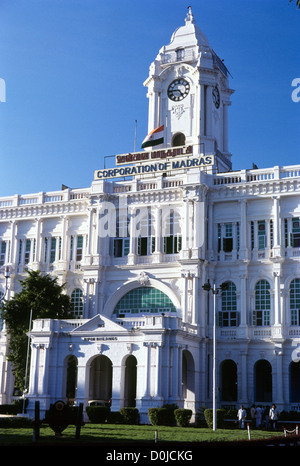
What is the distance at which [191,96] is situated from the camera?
2625 inches

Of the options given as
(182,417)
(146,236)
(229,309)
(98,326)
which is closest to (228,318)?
(229,309)

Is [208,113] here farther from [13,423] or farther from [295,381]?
[13,423]

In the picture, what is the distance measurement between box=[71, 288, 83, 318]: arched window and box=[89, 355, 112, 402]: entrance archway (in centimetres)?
532

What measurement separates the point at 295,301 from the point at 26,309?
74.5 feet

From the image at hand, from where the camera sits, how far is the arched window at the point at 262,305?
54.5m

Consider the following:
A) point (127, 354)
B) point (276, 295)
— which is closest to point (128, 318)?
point (127, 354)

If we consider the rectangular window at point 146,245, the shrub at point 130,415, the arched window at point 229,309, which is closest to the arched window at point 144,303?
the rectangular window at point 146,245

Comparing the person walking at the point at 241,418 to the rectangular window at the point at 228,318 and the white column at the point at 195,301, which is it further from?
the rectangular window at the point at 228,318

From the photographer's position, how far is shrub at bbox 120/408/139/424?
45.8 metres

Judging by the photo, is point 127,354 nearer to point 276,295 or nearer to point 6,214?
point 276,295

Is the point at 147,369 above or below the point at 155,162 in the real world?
below

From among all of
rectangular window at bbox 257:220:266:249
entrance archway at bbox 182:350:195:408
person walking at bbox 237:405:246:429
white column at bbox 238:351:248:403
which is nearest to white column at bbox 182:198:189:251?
rectangular window at bbox 257:220:266:249

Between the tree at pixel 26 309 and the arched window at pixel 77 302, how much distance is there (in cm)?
235

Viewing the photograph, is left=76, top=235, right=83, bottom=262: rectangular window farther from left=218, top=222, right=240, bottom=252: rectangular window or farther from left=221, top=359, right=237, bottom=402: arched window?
left=221, top=359, right=237, bottom=402: arched window
